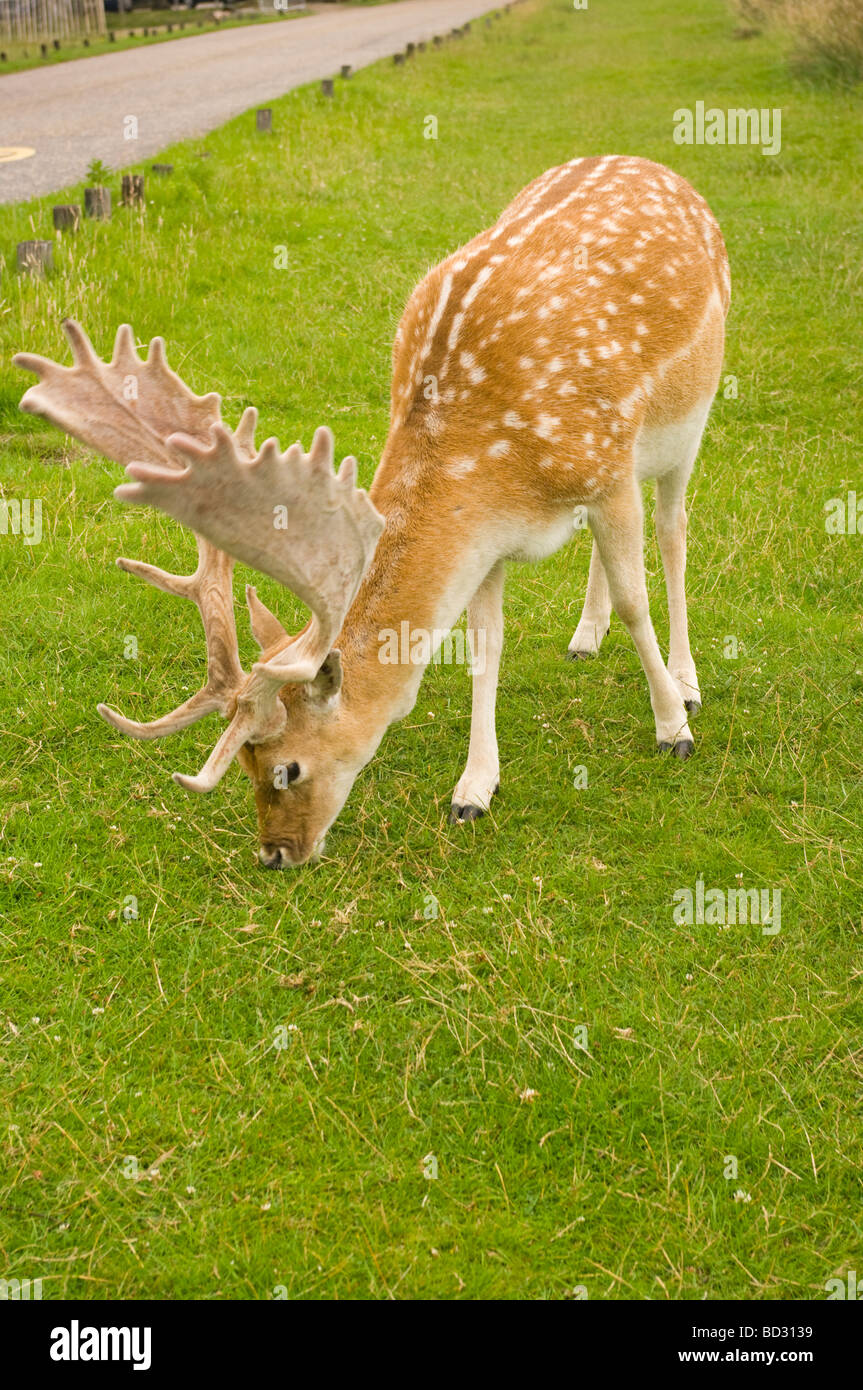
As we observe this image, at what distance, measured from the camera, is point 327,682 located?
409 centimetres

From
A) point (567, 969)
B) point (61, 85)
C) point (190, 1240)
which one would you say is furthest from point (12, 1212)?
point (61, 85)

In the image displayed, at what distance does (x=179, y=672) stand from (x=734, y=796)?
2396 mm

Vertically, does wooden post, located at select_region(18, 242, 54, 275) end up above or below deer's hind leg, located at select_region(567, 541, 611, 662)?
above

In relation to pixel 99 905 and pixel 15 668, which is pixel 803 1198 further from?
pixel 15 668

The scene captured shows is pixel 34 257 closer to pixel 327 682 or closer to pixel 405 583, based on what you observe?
pixel 405 583

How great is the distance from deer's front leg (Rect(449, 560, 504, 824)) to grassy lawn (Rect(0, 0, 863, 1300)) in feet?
0.34

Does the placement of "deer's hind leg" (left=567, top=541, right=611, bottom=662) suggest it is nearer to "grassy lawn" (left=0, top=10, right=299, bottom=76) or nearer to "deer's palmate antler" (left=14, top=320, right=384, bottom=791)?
"deer's palmate antler" (left=14, top=320, right=384, bottom=791)

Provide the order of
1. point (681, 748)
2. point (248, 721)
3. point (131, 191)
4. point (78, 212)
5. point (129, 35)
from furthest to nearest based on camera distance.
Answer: point (129, 35), point (131, 191), point (78, 212), point (681, 748), point (248, 721)

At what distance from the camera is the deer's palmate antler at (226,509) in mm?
3451

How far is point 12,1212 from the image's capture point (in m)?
3.36

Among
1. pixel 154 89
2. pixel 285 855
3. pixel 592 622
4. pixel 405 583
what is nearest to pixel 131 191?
pixel 592 622

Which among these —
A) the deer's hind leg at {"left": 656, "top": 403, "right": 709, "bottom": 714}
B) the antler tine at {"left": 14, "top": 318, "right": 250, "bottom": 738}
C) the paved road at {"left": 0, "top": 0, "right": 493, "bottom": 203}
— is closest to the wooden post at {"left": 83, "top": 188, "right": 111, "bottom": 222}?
the paved road at {"left": 0, "top": 0, "right": 493, "bottom": 203}

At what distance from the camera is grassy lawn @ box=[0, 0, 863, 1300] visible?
3314mm

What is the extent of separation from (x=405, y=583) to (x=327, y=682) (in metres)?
0.43
